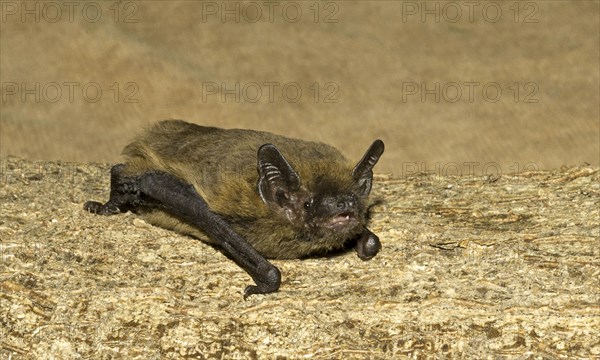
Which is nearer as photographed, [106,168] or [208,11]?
[106,168]

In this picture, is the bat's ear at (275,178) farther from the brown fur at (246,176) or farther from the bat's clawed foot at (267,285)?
the bat's clawed foot at (267,285)

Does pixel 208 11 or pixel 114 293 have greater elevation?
pixel 208 11

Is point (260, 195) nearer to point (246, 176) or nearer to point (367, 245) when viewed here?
point (246, 176)

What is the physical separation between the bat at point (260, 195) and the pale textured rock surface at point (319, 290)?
4.1 inches

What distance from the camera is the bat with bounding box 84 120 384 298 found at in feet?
11.4

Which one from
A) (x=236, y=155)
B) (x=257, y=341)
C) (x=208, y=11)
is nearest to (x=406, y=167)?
(x=208, y=11)

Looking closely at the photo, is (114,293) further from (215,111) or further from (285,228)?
(215,111)

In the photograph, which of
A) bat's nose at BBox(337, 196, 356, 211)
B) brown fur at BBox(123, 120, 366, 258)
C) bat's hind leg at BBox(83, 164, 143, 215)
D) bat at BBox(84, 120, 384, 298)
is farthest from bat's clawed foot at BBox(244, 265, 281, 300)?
bat's hind leg at BBox(83, 164, 143, 215)

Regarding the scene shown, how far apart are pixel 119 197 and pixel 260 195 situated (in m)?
0.80

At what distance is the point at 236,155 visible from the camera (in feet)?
12.1

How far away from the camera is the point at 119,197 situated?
4000 millimetres

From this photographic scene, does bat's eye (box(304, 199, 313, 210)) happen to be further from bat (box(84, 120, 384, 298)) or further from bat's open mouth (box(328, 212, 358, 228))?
bat's open mouth (box(328, 212, 358, 228))

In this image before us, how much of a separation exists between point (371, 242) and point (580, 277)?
0.81 metres

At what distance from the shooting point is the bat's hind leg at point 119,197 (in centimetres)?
395
